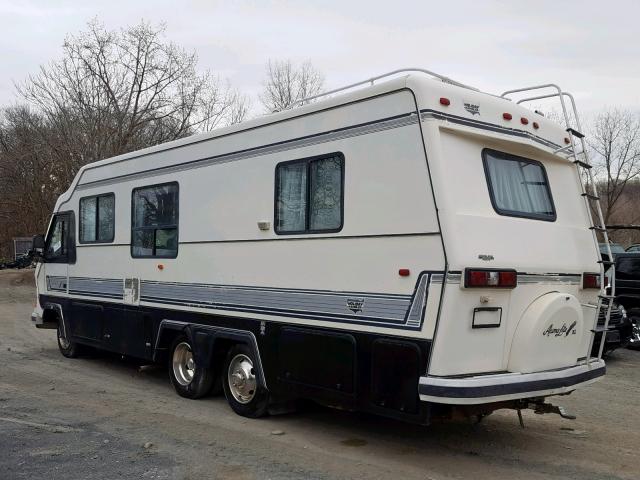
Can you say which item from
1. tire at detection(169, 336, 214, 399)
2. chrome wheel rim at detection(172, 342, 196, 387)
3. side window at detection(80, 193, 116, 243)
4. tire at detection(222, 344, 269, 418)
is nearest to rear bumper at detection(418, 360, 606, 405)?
tire at detection(222, 344, 269, 418)

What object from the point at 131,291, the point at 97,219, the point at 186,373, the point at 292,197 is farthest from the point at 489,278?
the point at 97,219

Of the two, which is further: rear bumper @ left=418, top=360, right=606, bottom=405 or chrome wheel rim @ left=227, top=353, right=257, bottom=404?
chrome wheel rim @ left=227, top=353, right=257, bottom=404

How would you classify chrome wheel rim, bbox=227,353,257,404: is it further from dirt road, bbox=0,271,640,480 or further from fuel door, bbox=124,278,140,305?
fuel door, bbox=124,278,140,305

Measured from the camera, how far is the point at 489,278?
15.8ft

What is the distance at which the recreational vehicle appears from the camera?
4.84 m

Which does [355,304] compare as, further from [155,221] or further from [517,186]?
[155,221]

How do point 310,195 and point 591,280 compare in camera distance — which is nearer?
point 591,280

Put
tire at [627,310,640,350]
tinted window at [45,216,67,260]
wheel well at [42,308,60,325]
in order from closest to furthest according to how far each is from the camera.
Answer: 1. tinted window at [45,216,67,260]
2. wheel well at [42,308,60,325]
3. tire at [627,310,640,350]

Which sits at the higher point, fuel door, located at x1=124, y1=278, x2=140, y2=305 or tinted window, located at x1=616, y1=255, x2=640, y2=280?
tinted window, located at x1=616, y1=255, x2=640, y2=280

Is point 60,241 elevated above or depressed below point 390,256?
above

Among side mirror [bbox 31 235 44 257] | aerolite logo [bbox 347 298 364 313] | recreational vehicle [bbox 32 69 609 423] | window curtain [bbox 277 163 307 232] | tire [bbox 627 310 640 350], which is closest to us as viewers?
recreational vehicle [bbox 32 69 609 423]

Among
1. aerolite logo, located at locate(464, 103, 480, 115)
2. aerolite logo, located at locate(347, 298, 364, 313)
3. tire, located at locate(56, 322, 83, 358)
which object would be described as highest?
aerolite logo, located at locate(464, 103, 480, 115)

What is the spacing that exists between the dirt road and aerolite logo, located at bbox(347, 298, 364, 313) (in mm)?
1259

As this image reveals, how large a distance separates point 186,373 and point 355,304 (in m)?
3.17
